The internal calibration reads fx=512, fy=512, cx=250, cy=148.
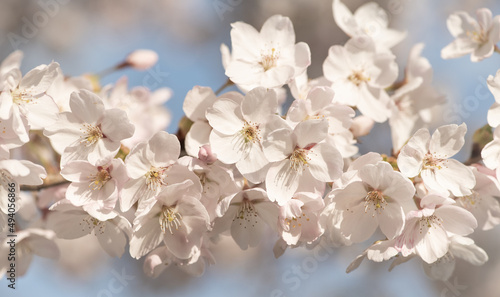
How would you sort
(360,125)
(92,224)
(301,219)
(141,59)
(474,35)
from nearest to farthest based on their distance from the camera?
1. (301,219)
2. (92,224)
3. (360,125)
4. (474,35)
5. (141,59)

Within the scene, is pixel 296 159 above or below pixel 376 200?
above

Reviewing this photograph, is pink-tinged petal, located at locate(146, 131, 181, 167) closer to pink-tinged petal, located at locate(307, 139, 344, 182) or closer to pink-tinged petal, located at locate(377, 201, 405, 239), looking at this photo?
pink-tinged petal, located at locate(307, 139, 344, 182)

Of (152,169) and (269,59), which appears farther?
(269,59)

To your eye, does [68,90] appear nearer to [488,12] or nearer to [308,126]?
[308,126]

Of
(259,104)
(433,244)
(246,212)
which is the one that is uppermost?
(259,104)

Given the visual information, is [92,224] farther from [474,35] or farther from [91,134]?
[474,35]

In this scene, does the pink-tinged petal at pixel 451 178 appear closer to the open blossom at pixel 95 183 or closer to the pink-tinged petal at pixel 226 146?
the pink-tinged petal at pixel 226 146

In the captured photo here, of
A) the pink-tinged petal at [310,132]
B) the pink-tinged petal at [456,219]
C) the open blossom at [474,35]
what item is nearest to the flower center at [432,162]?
the pink-tinged petal at [456,219]

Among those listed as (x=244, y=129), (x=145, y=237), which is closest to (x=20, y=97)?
(x=145, y=237)

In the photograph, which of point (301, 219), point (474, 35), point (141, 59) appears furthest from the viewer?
point (141, 59)
